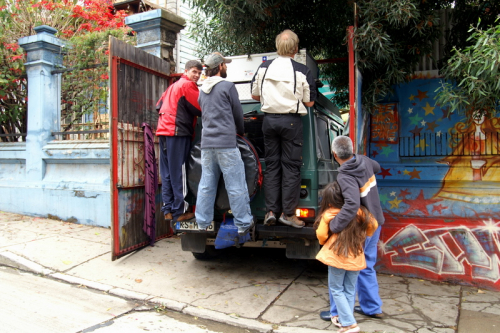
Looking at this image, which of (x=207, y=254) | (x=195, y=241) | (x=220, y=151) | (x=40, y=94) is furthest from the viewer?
(x=40, y=94)

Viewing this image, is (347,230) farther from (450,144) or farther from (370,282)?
(450,144)

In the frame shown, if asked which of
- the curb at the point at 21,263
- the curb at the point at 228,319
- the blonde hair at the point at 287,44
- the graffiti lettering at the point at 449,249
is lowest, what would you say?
the curb at the point at 228,319

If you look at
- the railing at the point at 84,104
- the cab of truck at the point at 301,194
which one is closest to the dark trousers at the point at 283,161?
the cab of truck at the point at 301,194

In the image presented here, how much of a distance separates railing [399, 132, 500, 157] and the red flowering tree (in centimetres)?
558

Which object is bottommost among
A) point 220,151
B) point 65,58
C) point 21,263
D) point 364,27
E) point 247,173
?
Result: point 21,263

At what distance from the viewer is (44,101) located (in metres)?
7.64

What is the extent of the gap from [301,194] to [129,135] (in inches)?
101

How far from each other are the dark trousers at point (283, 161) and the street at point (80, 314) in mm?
1345

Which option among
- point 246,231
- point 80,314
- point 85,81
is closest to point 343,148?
point 246,231

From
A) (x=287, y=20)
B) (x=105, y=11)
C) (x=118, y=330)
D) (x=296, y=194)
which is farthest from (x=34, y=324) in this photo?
(x=105, y=11)

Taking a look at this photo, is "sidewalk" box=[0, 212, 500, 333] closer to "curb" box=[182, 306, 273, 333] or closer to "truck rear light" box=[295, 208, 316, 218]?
"curb" box=[182, 306, 273, 333]

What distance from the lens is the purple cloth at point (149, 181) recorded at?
5.68 meters

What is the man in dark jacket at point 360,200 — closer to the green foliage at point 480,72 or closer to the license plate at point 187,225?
the green foliage at point 480,72

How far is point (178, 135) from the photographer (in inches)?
186
